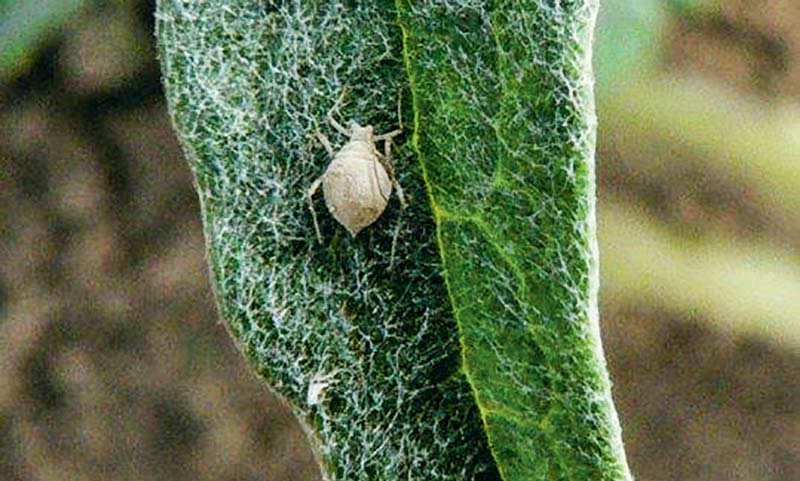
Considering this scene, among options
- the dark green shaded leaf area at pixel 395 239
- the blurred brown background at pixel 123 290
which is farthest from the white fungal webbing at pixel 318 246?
the blurred brown background at pixel 123 290

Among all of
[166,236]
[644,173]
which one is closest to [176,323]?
[166,236]

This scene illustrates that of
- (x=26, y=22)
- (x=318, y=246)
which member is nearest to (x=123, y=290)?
(x=26, y=22)

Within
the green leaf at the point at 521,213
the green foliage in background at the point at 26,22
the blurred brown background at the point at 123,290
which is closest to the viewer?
the green leaf at the point at 521,213

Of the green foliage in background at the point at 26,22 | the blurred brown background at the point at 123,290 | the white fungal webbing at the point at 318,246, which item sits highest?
the white fungal webbing at the point at 318,246

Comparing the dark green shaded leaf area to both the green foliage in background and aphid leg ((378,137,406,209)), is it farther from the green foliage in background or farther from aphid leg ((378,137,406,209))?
the green foliage in background

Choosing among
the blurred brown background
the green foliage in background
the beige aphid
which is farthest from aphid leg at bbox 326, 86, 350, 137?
the blurred brown background

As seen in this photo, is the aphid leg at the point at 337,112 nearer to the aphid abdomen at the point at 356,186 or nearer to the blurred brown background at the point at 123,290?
the aphid abdomen at the point at 356,186

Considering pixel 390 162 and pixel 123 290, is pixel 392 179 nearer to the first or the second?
pixel 390 162
